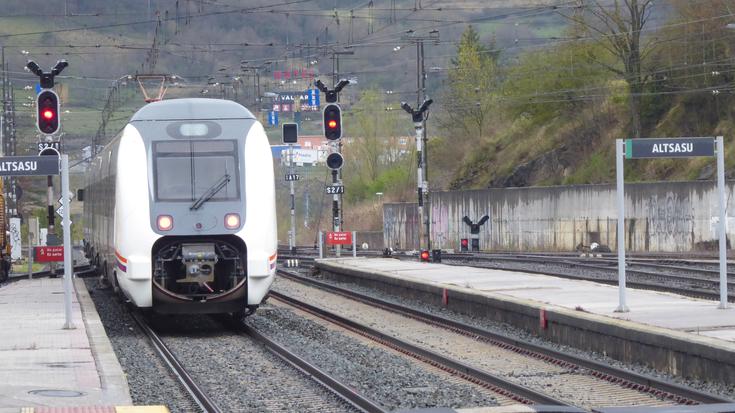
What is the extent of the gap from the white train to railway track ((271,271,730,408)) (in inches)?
96.4

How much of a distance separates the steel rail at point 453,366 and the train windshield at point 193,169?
317 cm

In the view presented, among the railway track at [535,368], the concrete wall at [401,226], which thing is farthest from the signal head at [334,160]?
the concrete wall at [401,226]

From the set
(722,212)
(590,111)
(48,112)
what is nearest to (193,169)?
(722,212)

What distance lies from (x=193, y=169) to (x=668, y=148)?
23.7ft

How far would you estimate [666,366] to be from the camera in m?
13.9

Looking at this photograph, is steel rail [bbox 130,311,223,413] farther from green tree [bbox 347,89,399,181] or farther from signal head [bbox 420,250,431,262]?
green tree [bbox 347,89,399,181]

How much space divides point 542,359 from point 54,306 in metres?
10.7

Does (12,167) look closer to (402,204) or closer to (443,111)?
(402,204)

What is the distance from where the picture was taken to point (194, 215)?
18.2m

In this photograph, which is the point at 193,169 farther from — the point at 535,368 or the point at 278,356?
the point at 535,368

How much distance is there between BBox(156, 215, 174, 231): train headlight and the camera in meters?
18.0

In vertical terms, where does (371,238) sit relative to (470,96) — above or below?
below

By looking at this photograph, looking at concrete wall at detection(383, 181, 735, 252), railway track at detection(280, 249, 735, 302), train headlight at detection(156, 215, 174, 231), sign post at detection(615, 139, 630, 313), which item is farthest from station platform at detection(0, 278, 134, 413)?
concrete wall at detection(383, 181, 735, 252)

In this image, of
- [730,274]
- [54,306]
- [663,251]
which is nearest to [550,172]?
[663,251]
